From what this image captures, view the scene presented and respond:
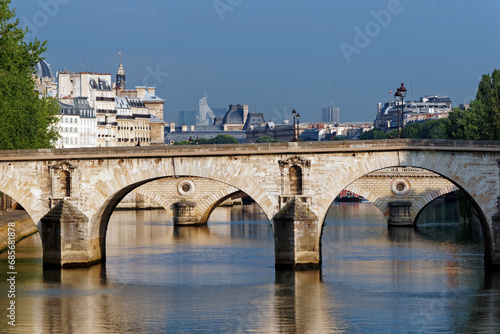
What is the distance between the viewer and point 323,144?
5516 centimetres

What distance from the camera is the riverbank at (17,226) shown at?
218 feet

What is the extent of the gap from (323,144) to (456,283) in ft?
32.6

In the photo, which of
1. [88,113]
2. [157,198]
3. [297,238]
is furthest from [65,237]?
[88,113]

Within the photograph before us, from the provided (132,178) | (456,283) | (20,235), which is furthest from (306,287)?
(20,235)

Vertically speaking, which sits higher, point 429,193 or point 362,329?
point 429,193

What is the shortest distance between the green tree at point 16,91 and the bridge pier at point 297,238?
1981 centimetres

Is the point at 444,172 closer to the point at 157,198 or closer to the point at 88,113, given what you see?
the point at 157,198

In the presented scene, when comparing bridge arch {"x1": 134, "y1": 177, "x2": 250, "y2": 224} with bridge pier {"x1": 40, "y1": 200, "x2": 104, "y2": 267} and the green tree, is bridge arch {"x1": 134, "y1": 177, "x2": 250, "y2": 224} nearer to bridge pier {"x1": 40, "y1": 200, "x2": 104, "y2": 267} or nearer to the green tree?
the green tree

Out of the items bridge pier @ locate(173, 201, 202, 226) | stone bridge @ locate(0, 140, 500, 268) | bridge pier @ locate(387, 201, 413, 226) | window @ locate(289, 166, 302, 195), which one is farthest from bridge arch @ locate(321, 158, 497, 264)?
bridge pier @ locate(173, 201, 202, 226)

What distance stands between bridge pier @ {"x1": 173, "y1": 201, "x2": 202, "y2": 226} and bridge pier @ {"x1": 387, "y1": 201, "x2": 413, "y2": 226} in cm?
1562

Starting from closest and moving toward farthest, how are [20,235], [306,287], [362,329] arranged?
1. [362,329]
2. [306,287]
3. [20,235]

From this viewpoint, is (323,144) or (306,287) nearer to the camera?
(306,287)

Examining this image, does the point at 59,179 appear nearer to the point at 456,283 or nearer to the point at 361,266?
the point at 361,266

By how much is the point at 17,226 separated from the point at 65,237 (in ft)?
64.9
